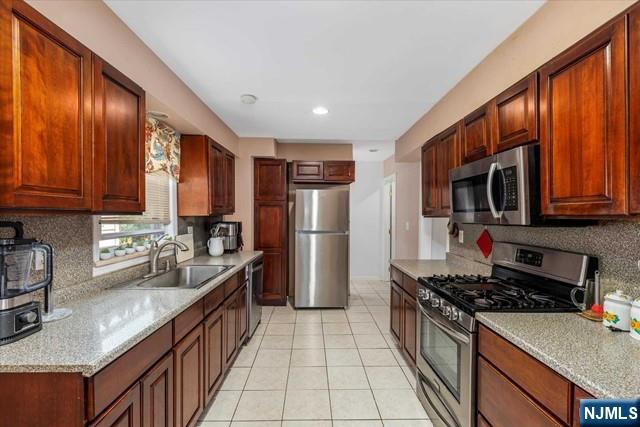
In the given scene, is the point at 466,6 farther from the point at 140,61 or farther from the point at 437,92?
the point at 140,61

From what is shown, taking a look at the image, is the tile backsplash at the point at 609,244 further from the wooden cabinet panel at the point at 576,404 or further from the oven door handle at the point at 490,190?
the wooden cabinet panel at the point at 576,404

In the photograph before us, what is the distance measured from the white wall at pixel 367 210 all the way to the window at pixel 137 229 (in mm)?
3740

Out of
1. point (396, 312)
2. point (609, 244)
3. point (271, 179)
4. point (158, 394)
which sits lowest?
point (396, 312)

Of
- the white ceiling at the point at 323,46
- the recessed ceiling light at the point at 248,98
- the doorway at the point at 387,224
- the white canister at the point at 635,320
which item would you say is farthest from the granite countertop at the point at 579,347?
the doorway at the point at 387,224

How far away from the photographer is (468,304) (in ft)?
5.23

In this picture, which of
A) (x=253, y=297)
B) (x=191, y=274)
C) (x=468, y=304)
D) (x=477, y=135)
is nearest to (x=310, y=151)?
(x=253, y=297)

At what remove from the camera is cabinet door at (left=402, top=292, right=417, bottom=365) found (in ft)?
8.17

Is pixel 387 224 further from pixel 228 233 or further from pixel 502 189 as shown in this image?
pixel 502 189

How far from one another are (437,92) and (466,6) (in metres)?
1.14

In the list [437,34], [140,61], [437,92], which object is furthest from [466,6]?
[140,61]

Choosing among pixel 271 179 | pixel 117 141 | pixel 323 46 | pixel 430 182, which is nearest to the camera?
pixel 117 141

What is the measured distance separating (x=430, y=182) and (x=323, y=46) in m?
1.63

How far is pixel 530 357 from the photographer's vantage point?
3.77ft

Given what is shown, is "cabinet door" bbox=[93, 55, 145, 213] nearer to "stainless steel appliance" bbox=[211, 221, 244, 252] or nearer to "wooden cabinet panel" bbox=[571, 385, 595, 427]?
"stainless steel appliance" bbox=[211, 221, 244, 252]
